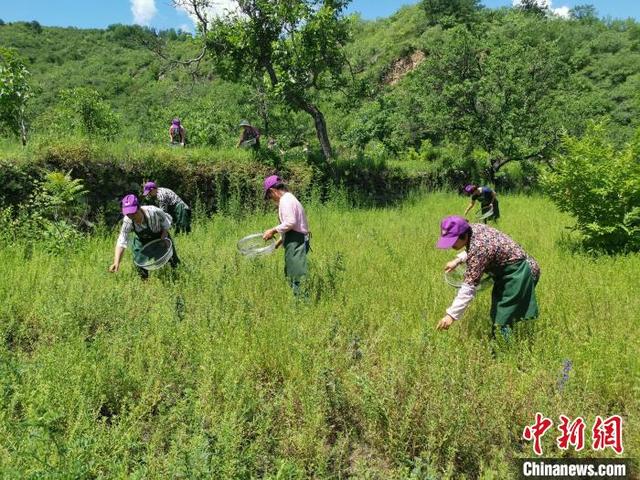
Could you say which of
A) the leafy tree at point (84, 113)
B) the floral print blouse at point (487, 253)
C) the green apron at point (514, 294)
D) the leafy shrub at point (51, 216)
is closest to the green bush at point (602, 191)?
the green apron at point (514, 294)

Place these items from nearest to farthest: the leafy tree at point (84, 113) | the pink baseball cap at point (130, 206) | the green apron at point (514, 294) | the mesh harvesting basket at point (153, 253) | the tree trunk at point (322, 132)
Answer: the green apron at point (514, 294)
the pink baseball cap at point (130, 206)
the mesh harvesting basket at point (153, 253)
the tree trunk at point (322, 132)
the leafy tree at point (84, 113)

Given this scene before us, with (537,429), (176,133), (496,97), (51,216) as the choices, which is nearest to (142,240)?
(51,216)

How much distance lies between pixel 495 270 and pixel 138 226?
12.8 ft

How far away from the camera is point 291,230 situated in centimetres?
504

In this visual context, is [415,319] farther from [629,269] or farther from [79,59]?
[79,59]

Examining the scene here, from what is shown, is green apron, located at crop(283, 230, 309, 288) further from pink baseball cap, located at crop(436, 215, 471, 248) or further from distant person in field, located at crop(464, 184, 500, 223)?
distant person in field, located at crop(464, 184, 500, 223)

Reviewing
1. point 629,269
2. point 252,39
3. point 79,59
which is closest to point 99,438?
point 629,269

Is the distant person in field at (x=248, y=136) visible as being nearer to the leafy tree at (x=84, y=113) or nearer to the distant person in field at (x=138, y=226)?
the leafy tree at (x=84, y=113)

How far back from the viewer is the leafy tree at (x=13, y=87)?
9195mm

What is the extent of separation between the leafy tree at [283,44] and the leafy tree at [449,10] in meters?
37.1

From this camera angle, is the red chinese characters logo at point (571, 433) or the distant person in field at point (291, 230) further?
the distant person in field at point (291, 230)

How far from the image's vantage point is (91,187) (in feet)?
29.3

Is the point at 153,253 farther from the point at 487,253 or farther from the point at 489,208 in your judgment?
the point at 489,208

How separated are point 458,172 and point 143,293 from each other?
1366 cm
